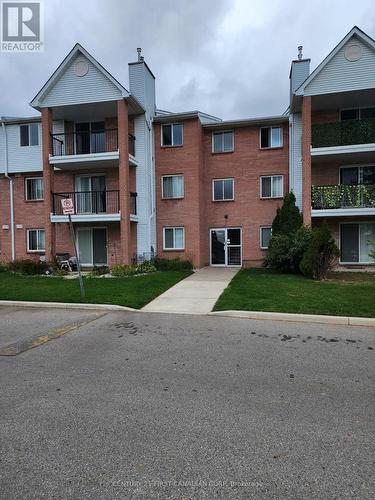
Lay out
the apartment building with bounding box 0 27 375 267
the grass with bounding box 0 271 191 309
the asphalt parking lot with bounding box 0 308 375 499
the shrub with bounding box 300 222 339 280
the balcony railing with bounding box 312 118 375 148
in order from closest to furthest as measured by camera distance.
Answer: the asphalt parking lot with bounding box 0 308 375 499 < the grass with bounding box 0 271 191 309 < the shrub with bounding box 300 222 339 280 < the balcony railing with bounding box 312 118 375 148 < the apartment building with bounding box 0 27 375 267

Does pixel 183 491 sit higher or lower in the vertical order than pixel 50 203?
lower

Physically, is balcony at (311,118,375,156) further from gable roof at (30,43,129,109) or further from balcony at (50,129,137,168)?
gable roof at (30,43,129,109)

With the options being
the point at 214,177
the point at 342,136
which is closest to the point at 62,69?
the point at 214,177

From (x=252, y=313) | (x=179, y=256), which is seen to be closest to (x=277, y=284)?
(x=252, y=313)

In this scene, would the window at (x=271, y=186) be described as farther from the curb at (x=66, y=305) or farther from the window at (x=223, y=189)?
the curb at (x=66, y=305)

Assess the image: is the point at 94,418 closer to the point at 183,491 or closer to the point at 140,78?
the point at 183,491

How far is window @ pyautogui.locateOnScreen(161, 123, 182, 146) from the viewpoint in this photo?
64.8 feet

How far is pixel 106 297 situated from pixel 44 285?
12.9 feet

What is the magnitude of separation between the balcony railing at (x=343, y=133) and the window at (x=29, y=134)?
14.5m

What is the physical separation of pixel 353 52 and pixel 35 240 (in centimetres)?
1857

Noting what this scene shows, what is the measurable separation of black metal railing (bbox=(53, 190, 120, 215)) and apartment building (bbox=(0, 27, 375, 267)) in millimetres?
56

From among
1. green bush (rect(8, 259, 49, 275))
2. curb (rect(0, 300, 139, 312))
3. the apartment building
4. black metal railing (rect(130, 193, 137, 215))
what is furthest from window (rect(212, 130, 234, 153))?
curb (rect(0, 300, 139, 312))

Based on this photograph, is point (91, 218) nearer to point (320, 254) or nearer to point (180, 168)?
point (180, 168)

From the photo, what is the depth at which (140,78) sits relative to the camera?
19.1 metres
